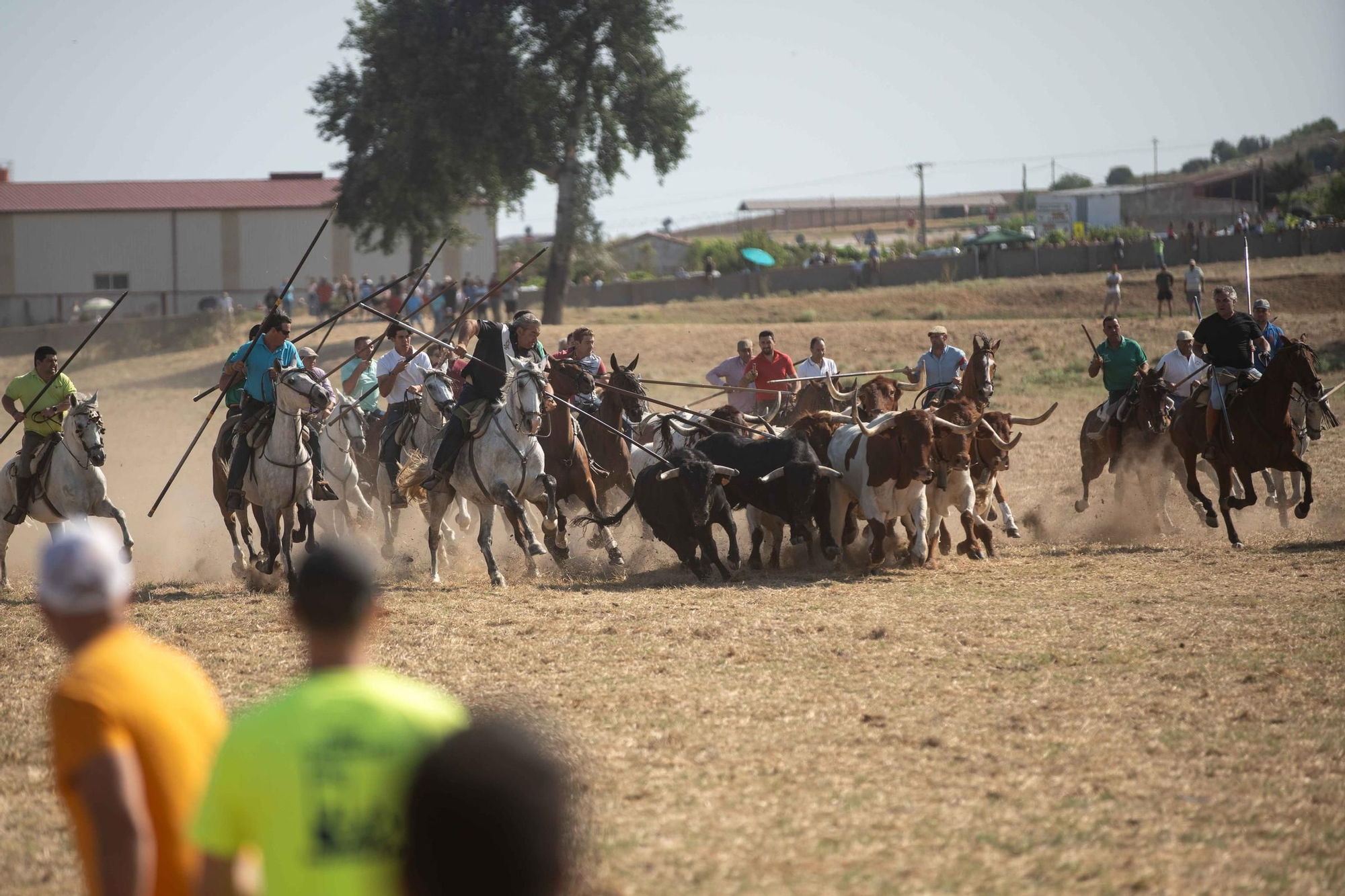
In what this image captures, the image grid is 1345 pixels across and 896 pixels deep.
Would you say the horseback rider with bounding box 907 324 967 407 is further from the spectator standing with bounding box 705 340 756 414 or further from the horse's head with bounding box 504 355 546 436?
the horse's head with bounding box 504 355 546 436

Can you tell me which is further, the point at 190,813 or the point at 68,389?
the point at 68,389

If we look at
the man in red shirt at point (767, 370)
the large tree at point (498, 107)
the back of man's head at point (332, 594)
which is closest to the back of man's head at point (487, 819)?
the back of man's head at point (332, 594)

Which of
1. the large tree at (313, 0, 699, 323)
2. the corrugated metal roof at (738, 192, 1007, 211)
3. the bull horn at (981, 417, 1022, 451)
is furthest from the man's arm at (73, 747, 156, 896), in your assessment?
the corrugated metal roof at (738, 192, 1007, 211)

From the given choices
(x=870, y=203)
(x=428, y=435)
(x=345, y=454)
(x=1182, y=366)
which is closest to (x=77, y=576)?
(x=428, y=435)

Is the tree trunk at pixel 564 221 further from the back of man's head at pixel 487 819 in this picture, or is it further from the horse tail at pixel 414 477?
the back of man's head at pixel 487 819

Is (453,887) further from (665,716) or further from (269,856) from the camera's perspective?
(665,716)

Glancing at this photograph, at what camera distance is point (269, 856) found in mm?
3115

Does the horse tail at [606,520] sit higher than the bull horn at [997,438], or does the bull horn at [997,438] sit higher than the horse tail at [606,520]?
the bull horn at [997,438]

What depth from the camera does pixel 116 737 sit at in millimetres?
3379

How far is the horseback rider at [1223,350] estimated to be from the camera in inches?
573

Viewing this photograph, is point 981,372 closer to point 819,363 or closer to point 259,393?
point 819,363

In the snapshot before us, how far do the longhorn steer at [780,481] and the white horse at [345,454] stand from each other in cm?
433

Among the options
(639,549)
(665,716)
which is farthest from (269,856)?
(639,549)

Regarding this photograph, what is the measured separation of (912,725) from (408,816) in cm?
494
